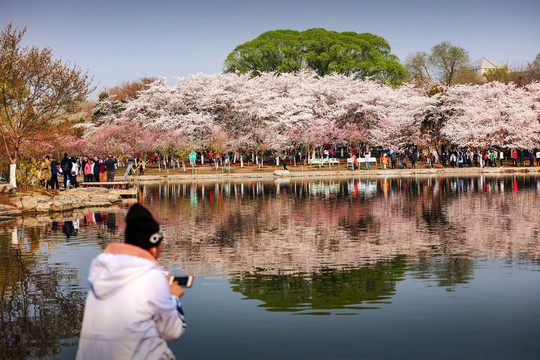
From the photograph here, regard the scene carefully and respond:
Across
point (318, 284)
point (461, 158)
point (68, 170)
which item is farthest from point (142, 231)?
point (461, 158)

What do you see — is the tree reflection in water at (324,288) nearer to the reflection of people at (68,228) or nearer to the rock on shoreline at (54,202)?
the reflection of people at (68,228)

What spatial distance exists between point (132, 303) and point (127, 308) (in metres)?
Answer: 0.05

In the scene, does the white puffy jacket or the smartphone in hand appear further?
the smartphone in hand

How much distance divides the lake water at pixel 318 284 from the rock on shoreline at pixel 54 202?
385 cm

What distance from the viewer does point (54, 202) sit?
83.4 ft

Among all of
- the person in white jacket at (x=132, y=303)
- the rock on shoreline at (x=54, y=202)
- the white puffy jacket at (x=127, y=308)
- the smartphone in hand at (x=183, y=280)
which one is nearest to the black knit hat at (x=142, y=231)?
the person in white jacket at (x=132, y=303)

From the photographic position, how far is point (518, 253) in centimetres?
1291

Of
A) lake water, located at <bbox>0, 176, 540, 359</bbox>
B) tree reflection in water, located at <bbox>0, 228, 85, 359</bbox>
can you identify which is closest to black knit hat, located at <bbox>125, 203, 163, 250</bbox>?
lake water, located at <bbox>0, 176, 540, 359</bbox>

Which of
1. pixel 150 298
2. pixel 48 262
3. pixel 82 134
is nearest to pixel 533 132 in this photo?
pixel 82 134

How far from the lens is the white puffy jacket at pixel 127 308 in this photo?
3434mm

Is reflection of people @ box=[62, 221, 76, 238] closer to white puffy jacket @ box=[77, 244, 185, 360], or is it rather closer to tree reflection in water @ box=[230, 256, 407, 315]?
Result: tree reflection in water @ box=[230, 256, 407, 315]

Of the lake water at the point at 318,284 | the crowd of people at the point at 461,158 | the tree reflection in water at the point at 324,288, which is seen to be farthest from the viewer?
the crowd of people at the point at 461,158

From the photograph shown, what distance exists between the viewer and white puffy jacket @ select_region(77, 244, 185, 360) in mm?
3434

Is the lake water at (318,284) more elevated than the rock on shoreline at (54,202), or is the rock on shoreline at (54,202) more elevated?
the rock on shoreline at (54,202)
